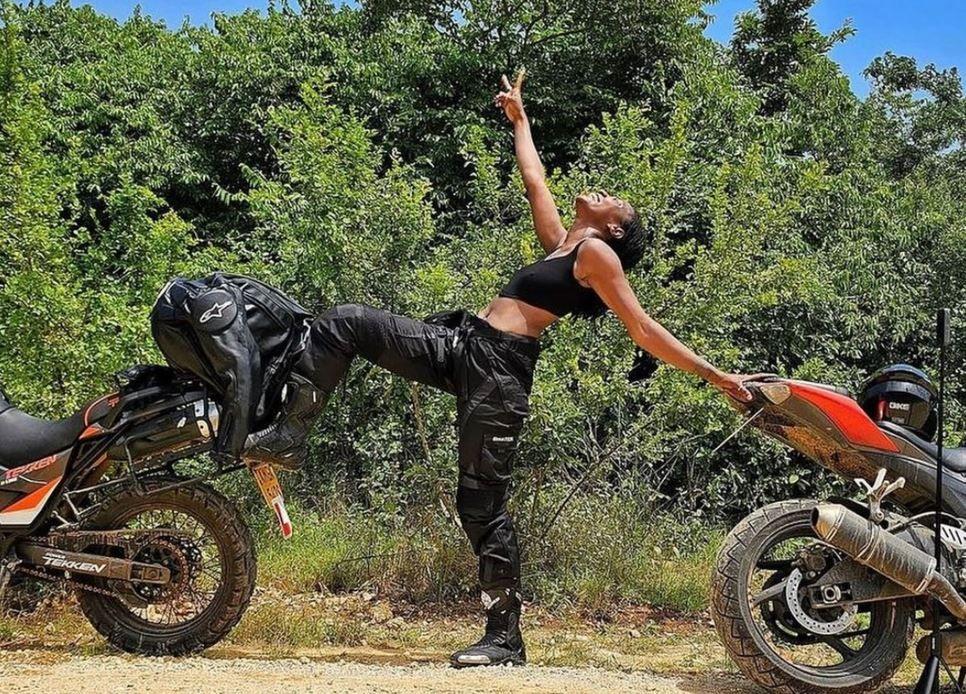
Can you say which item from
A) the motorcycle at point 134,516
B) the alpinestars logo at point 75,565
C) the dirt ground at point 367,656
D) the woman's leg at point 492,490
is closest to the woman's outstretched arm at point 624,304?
the woman's leg at point 492,490

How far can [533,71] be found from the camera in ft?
41.5

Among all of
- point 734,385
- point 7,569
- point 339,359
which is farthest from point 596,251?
point 7,569

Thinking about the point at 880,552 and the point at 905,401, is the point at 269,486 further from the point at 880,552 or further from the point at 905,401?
the point at 905,401

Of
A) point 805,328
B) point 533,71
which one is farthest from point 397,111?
point 805,328

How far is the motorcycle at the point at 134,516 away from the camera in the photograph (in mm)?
4438

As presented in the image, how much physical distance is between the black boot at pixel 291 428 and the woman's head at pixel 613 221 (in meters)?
1.45

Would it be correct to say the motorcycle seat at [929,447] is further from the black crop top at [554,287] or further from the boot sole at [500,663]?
the boot sole at [500,663]

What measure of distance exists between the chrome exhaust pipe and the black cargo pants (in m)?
1.33

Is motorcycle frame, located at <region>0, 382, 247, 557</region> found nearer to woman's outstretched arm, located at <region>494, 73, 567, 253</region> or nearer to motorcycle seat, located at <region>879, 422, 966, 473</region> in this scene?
woman's outstretched arm, located at <region>494, 73, 567, 253</region>

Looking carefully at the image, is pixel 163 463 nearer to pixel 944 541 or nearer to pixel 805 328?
pixel 944 541

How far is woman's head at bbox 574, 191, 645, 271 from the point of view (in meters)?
4.66

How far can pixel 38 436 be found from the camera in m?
4.57

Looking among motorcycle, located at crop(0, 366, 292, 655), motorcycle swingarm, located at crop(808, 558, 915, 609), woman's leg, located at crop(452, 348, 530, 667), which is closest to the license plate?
motorcycle, located at crop(0, 366, 292, 655)

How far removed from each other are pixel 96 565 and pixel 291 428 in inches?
41.2
